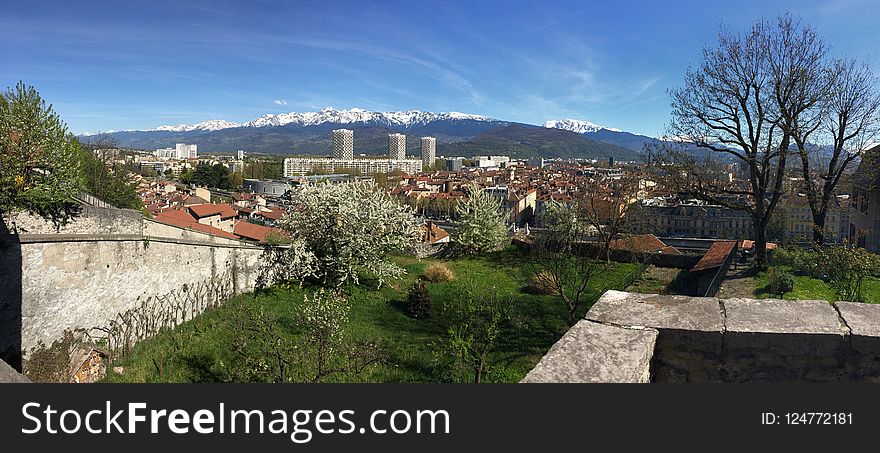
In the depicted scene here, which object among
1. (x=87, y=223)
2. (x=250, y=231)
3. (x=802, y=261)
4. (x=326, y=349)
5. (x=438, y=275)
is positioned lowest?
(x=438, y=275)

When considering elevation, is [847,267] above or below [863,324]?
below

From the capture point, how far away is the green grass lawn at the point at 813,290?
33.9 ft

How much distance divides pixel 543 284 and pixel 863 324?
13.0 meters

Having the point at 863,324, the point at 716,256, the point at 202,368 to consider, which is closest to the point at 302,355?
the point at 202,368

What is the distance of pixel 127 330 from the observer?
11.2 meters

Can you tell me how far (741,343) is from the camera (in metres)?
3.10

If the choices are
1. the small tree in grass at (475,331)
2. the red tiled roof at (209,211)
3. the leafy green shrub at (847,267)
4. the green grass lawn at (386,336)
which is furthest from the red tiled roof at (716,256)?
the red tiled roof at (209,211)

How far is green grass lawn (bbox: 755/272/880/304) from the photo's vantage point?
10.3 m

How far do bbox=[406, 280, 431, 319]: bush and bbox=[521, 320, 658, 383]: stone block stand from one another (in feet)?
37.3

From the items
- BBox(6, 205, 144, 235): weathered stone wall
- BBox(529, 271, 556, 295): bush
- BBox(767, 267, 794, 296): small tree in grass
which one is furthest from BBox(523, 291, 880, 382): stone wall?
BBox(529, 271, 556, 295): bush

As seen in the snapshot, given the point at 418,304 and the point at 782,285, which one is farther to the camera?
the point at 418,304

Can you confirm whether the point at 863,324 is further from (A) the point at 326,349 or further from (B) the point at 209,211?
(B) the point at 209,211

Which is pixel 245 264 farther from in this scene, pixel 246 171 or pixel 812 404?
pixel 246 171

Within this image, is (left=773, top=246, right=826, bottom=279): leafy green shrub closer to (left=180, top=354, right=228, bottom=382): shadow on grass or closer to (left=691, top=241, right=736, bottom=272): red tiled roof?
(left=691, top=241, right=736, bottom=272): red tiled roof
